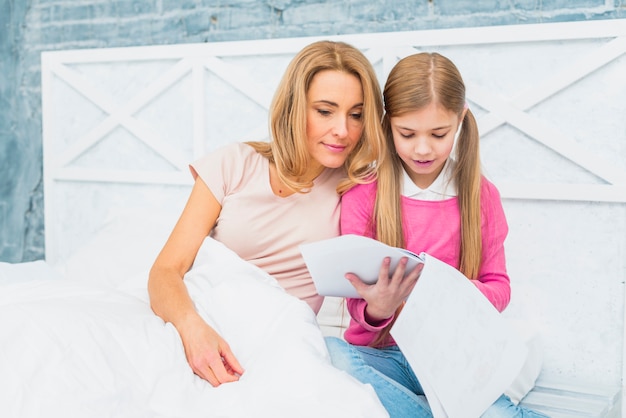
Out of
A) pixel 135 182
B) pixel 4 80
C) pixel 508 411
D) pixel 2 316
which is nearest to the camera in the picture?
A: pixel 2 316

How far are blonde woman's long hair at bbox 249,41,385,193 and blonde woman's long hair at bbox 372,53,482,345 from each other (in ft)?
0.12

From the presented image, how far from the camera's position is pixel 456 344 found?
4.01 ft

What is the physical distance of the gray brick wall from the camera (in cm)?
189

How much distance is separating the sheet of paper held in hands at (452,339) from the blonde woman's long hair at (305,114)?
0.32 meters

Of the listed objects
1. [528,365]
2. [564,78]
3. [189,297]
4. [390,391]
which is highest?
[564,78]

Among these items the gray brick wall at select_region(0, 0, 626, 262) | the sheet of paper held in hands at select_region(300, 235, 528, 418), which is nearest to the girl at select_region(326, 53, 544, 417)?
the sheet of paper held in hands at select_region(300, 235, 528, 418)

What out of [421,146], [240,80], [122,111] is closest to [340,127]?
[421,146]

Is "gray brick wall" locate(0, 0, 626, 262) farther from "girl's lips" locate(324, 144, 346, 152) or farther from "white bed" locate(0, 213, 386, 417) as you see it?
"white bed" locate(0, 213, 386, 417)

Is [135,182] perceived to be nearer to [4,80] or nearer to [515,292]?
[4,80]

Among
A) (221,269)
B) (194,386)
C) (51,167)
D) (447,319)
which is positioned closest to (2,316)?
(194,386)

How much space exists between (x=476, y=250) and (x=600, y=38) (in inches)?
24.3

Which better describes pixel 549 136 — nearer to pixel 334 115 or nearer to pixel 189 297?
pixel 334 115

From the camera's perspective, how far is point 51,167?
243 centimetres

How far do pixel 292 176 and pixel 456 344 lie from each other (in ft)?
1.74
